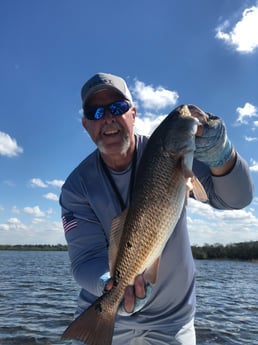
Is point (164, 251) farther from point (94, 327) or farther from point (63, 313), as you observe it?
→ point (63, 313)

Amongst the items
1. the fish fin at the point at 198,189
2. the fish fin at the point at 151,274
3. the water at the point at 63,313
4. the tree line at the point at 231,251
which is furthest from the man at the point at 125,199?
the tree line at the point at 231,251

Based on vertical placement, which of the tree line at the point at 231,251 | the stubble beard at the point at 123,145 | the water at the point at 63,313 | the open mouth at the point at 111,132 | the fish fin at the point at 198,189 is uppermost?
the tree line at the point at 231,251

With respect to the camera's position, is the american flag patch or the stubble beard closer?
the stubble beard

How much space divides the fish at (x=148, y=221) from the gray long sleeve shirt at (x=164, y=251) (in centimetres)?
38

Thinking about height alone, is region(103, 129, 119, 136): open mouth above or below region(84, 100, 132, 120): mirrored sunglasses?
below

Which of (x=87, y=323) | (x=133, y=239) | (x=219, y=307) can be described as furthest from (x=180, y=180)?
(x=219, y=307)

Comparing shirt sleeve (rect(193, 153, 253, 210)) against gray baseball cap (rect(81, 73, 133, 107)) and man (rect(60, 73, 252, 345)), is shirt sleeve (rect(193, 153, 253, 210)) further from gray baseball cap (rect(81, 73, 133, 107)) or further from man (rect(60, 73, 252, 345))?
gray baseball cap (rect(81, 73, 133, 107))

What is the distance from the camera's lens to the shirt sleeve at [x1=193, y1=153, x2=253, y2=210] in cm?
371

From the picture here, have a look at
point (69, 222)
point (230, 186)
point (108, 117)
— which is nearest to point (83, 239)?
point (69, 222)

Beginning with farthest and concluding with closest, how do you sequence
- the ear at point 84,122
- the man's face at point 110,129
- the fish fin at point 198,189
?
the ear at point 84,122
the man's face at point 110,129
the fish fin at point 198,189

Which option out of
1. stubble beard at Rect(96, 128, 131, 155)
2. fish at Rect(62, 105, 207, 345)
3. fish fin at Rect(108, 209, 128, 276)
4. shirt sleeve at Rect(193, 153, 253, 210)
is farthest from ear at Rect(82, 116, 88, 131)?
fish fin at Rect(108, 209, 128, 276)

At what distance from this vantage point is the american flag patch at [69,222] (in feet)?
14.0

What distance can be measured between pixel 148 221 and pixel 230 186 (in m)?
0.94

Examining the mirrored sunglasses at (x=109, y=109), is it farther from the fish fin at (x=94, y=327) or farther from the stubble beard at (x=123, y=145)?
the fish fin at (x=94, y=327)
